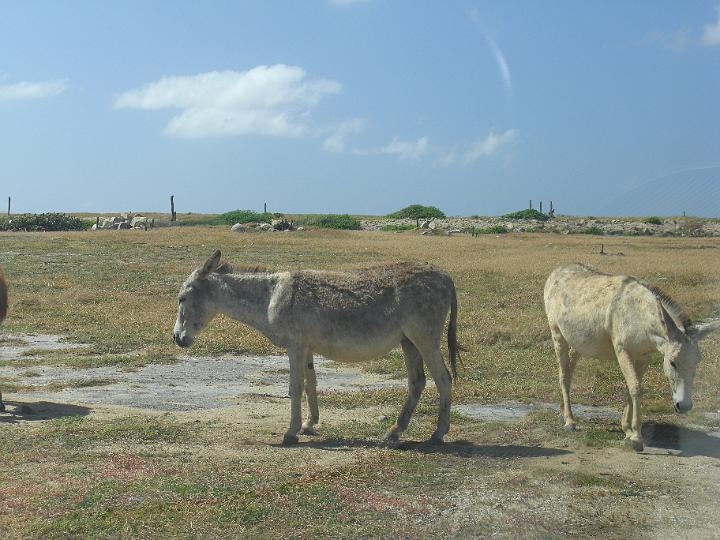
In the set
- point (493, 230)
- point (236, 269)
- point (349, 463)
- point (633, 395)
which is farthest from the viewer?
point (493, 230)

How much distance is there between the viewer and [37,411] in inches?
527

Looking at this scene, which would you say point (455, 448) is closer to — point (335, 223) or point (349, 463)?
point (349, 463)

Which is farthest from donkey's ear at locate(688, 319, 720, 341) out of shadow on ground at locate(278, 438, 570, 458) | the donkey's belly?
the donkey's belly

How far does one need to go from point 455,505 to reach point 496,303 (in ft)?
Result: 52.9

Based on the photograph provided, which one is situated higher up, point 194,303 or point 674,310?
point 674,310

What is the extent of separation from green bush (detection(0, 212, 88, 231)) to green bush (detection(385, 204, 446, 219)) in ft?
125

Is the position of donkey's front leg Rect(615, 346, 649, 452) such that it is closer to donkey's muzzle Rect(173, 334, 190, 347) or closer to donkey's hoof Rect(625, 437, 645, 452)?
donkey's hoof Rect(625, 437, 645, 452)

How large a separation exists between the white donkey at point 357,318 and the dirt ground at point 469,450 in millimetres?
687

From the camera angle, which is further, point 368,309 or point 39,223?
point 39,223

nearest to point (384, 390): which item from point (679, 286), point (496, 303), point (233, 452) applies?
point (233, 452)

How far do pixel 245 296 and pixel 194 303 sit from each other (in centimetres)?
85

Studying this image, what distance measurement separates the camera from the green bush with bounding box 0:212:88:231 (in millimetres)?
69562

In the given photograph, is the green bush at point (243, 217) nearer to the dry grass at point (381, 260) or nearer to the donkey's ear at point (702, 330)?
the dry grass at point (381, 260)

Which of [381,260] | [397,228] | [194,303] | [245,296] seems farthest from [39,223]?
[245,296]
